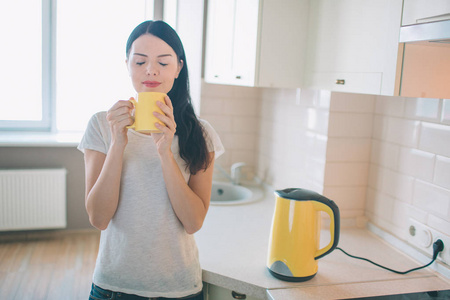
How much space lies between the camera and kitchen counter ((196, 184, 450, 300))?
1.29 meters

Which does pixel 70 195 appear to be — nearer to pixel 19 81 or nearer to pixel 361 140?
pixel 19 81

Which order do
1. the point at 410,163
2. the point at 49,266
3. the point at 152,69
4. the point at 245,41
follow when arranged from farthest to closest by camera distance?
the point at 49,266 < the point at 245,41 < the point at 410,163 < the point at 152,69

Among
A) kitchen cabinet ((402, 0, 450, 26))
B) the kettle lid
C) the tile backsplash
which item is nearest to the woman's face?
the kettle lid

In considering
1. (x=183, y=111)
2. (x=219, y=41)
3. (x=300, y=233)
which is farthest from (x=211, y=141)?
(x=219, y=41)

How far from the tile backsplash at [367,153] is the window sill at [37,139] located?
5.02 ft

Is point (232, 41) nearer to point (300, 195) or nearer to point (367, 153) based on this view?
point (367, 153)

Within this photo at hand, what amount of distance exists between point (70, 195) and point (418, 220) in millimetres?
2544

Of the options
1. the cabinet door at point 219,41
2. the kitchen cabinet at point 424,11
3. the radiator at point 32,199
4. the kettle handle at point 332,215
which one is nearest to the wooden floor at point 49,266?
the radiator at point 32,199

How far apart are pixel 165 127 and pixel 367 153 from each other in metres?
1.10

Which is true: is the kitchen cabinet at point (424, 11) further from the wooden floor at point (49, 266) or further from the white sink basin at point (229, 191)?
the wooden floor at point (49, 266)

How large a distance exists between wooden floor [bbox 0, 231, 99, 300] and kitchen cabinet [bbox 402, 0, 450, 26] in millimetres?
2144

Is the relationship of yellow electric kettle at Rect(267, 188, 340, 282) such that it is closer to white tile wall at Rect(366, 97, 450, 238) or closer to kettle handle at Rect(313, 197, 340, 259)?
kettle handle at Rect(313, 197, 340, 259)

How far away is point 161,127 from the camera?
1.00 m

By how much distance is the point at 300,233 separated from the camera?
4.27ft
